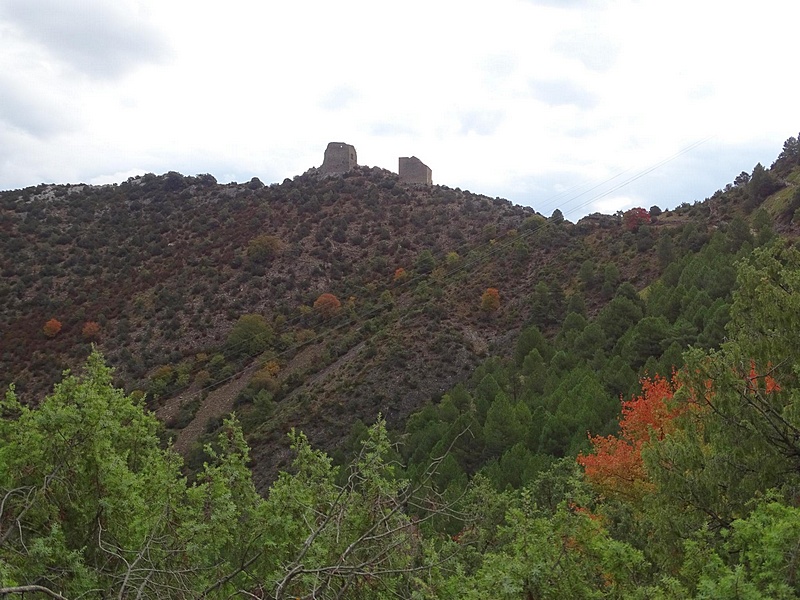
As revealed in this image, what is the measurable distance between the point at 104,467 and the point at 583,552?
5289 mm

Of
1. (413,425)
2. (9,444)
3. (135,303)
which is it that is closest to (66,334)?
(135,303)

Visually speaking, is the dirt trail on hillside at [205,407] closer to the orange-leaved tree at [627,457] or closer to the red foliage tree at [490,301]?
the red foliage tree at [490,301]

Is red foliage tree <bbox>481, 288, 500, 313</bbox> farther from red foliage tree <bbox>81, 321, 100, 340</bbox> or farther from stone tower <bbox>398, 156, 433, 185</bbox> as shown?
stone tower <bbox>398, 156, 433, 185</bbox>

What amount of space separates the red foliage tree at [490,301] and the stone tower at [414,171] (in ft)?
101

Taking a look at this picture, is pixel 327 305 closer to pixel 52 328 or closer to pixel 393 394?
pixel 393 394

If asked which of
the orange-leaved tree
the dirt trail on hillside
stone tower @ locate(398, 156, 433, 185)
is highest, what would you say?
stone tower @ locate(398, 156, 433, 185)

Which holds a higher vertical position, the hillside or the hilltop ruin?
the hilltop ruin

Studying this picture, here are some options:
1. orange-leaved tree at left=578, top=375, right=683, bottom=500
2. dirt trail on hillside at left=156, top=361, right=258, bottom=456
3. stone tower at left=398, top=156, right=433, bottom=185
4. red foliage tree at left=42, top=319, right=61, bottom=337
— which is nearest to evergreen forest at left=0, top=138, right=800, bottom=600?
orange-leaved tree at left=578, top=375, right=683, bottom=500

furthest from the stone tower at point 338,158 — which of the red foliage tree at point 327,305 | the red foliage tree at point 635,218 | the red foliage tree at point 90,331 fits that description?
the red foliage tree at point 90,331

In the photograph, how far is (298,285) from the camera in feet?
176

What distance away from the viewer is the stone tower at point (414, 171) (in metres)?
74.4

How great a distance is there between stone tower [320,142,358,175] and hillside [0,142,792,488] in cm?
412

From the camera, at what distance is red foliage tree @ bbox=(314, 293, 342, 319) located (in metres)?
48.4

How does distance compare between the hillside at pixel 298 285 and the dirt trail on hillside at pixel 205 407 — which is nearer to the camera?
the dirt trail on hillside at pixel 205 407
